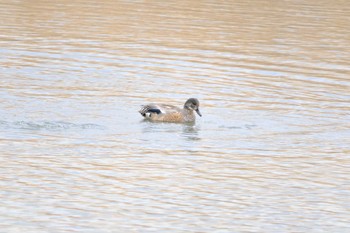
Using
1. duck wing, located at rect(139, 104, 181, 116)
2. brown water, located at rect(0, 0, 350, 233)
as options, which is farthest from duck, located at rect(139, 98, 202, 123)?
brown water, located at rect(0, 0, 350, 233)

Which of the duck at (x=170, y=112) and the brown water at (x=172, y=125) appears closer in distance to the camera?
the brown water at (x=172, y=125)

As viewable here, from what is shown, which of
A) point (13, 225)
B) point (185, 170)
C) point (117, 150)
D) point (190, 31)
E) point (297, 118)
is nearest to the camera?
point (13, 225)

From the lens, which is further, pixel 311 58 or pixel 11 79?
pixel 311 58

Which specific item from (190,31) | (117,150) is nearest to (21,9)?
(190,31)

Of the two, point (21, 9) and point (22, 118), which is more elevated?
point (21, 9)

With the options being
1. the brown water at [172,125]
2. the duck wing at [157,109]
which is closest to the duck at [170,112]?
the duck wing at [157,109]

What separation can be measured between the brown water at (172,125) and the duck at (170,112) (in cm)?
16

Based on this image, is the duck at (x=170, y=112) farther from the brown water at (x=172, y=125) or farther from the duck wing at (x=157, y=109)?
the brown water at (x=172, y=125)

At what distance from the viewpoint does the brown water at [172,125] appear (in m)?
11.6

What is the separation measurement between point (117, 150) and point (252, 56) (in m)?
9.74

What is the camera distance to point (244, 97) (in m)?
18.9

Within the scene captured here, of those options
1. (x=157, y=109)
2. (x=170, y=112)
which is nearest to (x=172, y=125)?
(x=170, y=112)

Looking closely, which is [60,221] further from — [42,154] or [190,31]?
[190,31]

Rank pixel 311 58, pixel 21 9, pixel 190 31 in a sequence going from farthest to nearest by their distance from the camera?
pixel 21 9, pixel 190 31, pixel 311 58
